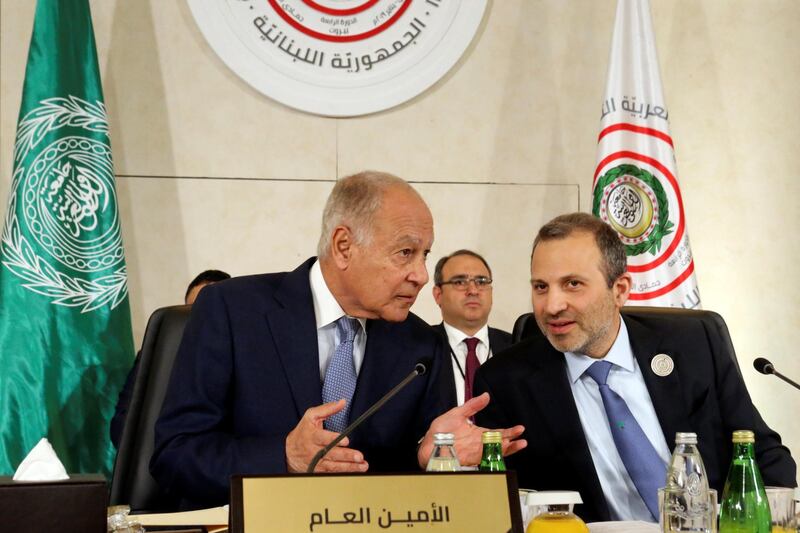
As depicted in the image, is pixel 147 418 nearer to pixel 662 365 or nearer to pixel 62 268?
pixel 662 365

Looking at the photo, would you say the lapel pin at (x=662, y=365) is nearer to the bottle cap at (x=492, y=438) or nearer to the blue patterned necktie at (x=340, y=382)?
the blue patterned necktie at (x=340, y=382)

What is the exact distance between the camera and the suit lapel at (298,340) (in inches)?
87.8

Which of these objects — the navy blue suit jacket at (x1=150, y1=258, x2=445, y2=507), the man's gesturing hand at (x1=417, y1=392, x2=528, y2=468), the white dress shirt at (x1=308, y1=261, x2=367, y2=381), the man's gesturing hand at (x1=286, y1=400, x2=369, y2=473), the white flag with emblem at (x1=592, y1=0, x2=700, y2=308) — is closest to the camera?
the man's gesturing hand at (x1=286, y1=400, x2=369, y2=473)

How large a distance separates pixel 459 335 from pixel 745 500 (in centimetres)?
268

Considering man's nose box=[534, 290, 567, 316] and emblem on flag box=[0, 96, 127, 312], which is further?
emblem on flag box=[0, 96, 127, 312]

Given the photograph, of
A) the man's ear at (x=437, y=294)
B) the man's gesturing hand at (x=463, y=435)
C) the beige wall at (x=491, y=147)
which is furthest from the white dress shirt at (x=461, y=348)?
the man's gesturing hand at (x=463, y=435)

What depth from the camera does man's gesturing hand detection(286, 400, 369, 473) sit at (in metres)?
1.78

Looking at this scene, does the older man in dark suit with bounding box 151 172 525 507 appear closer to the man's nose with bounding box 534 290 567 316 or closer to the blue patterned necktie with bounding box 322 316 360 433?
the blue patterned necktie with bounding box 322 316 360 433

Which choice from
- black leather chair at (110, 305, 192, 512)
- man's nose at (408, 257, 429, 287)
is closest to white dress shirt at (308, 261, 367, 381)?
man's nose at (408, 257, 429, 287)

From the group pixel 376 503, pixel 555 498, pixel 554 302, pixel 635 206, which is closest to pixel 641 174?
pixel 635 206

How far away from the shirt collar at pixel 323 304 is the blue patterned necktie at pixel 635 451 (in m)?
0.59

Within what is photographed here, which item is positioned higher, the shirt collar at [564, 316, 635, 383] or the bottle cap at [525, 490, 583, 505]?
the shirt collar at [564, 316, 635, 383]

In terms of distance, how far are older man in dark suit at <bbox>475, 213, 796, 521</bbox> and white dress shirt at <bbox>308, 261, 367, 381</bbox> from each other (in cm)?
33

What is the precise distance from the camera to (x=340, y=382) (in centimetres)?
227
